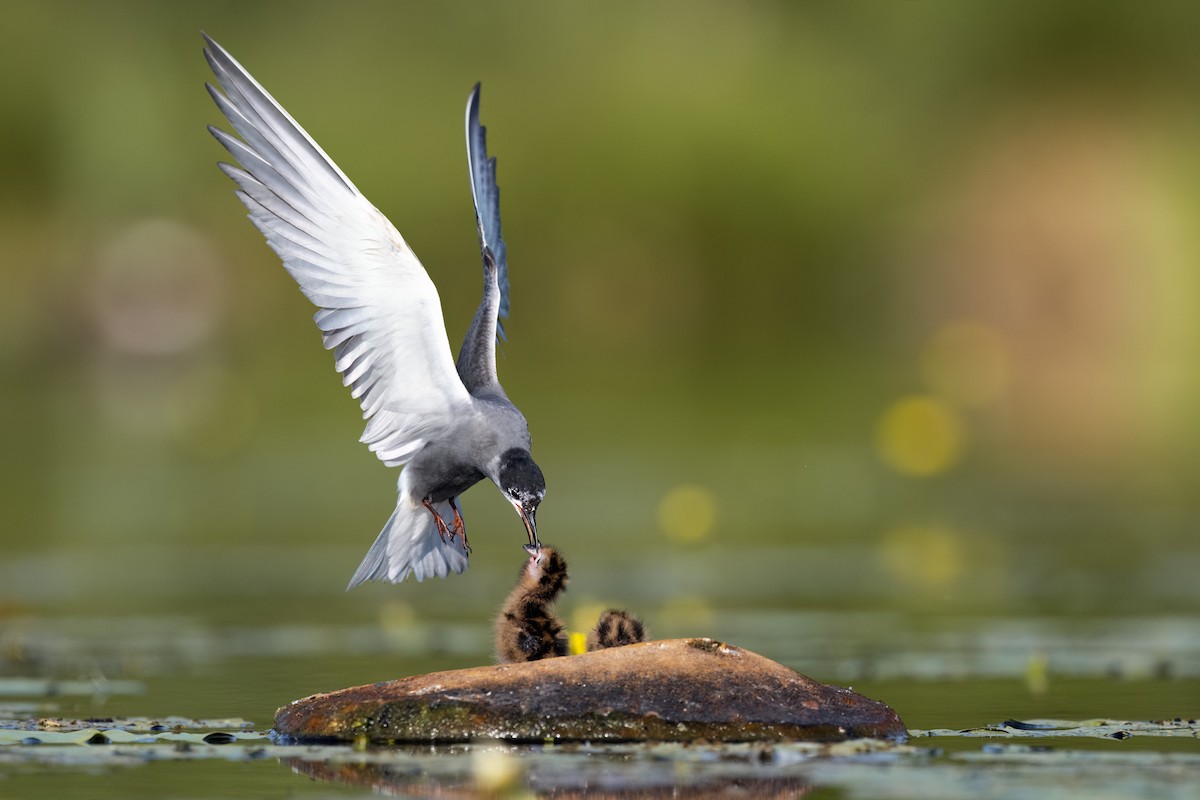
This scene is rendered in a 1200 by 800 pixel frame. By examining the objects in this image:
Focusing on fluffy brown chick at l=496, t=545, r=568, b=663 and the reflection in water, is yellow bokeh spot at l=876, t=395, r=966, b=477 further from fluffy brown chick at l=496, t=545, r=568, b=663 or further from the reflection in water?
the reflection in water

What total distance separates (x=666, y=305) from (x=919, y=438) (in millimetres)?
34685

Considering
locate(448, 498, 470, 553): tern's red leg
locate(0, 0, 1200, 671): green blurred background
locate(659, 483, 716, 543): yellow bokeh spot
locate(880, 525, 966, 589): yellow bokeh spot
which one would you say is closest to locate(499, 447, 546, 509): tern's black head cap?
locate(448, 498, 470, 553): tern's red leg

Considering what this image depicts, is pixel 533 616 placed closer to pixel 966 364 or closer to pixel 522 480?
pixel 522 480

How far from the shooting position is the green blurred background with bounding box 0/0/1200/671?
1839 centimetres

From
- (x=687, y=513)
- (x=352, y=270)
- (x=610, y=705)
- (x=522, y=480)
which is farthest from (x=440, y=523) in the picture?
(x=687, y=513)

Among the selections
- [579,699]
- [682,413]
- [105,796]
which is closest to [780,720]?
[579,699]

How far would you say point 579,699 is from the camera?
948 centimetres

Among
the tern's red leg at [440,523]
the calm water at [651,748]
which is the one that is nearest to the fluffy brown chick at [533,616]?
the tern's red leg at [440,523]

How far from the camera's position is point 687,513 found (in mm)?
21312

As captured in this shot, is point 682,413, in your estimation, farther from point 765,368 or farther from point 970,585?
point 970,585

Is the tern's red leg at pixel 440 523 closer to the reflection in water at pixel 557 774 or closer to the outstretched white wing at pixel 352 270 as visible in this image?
the outstretched white wing at pixel 352 270

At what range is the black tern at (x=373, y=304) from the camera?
1058 cm

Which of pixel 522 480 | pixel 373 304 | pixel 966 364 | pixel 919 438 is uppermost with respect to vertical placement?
pixel 966 364

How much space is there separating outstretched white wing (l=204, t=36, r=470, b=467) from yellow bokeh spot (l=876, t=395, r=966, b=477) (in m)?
15.5
